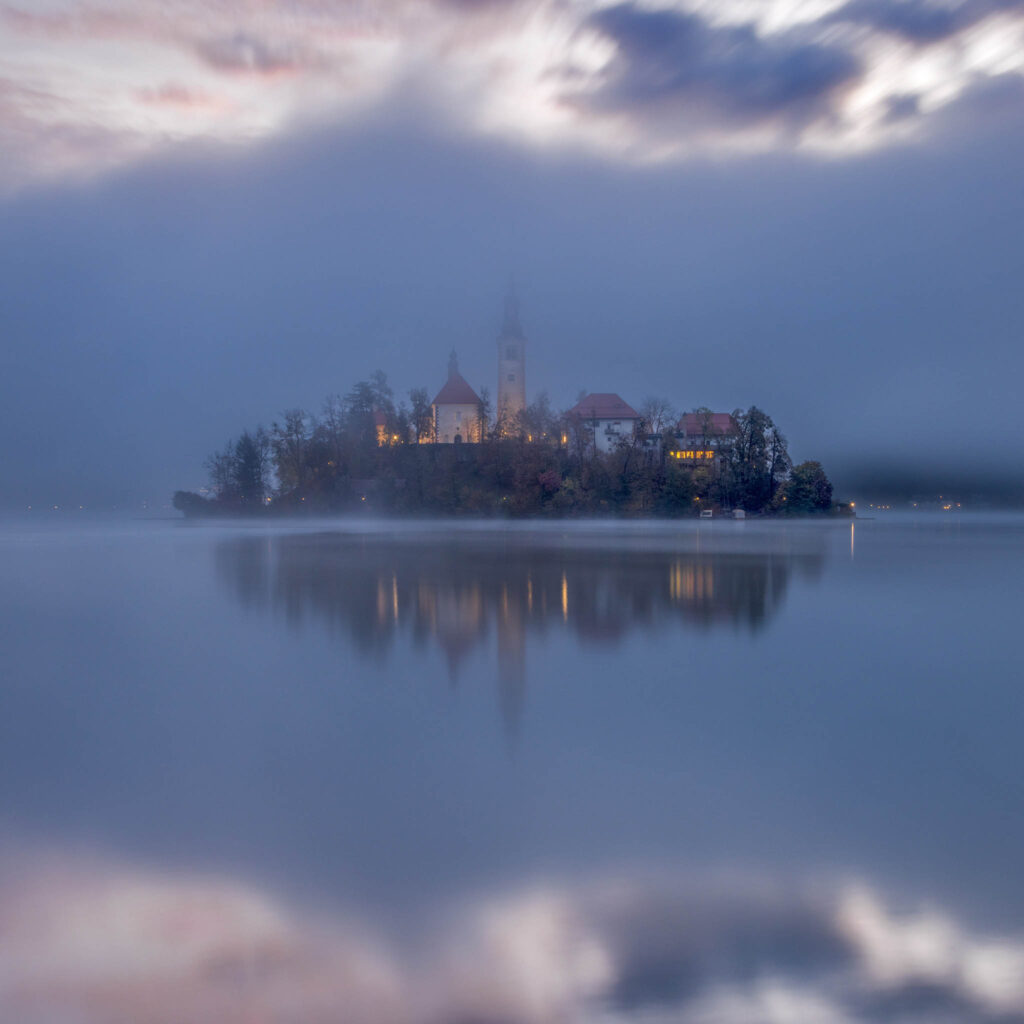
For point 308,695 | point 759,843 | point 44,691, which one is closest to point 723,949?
point 759,843

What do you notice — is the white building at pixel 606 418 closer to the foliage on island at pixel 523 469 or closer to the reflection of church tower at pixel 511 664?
the foliage on island at pixel 523 469

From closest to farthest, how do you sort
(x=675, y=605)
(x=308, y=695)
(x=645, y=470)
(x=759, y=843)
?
A: (x=759, y=843)
(x=308, y=695)
(x=675, y=605)
(x=645, y=470)

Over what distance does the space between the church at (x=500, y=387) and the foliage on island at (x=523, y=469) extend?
16.2 metres

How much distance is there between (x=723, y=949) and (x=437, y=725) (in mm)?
3618

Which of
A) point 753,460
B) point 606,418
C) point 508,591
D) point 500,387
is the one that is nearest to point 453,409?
point 500,387

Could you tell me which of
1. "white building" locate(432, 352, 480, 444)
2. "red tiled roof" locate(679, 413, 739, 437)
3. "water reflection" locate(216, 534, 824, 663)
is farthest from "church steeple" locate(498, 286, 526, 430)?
"water reflection" locate(216, 534, 824, 663)

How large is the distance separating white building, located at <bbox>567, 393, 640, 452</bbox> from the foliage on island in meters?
1.63

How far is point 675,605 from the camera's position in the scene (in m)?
14.1

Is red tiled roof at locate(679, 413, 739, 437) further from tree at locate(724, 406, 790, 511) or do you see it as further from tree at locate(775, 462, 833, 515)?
tree at locate(775, 462, 833, 515)

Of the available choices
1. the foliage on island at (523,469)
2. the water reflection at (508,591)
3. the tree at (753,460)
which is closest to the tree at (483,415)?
the foliage on island at (523,469)

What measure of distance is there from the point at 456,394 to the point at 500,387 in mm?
6390

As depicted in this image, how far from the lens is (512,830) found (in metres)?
4.50

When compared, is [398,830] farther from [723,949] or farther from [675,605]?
[675,605]

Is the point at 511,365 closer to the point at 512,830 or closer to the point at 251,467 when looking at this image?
the point at 251,467
